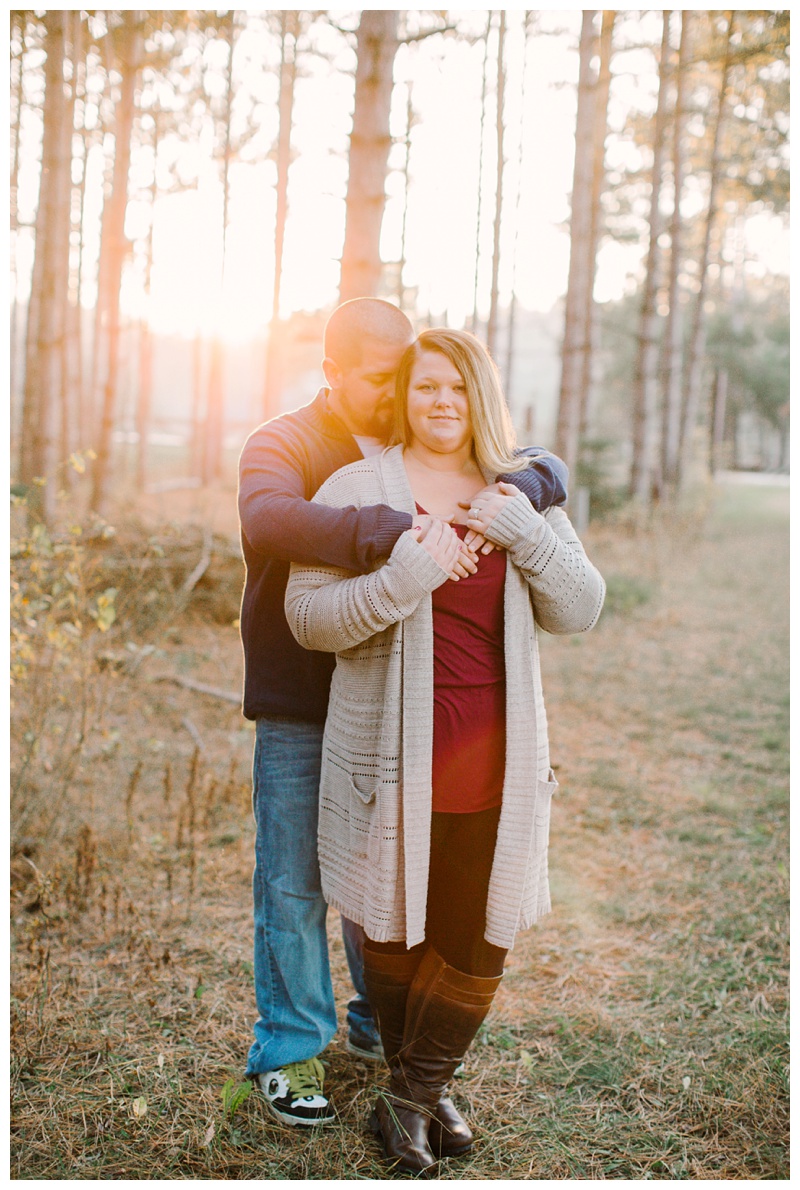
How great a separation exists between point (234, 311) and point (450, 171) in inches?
211

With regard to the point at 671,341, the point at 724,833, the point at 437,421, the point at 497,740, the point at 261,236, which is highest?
the point at 261,236

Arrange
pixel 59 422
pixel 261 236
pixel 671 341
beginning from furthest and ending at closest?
1. pixel 261 236
2. pixel 671 341
3. pixel 59 422

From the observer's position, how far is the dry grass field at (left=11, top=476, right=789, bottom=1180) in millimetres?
2457

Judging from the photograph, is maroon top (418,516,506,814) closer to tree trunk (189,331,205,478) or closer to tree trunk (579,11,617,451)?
tree trunk (579,11,617,451)

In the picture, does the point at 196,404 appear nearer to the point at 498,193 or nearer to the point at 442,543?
the point at 498,193

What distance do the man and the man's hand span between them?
0.25ft

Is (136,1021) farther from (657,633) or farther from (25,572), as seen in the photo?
(657,633)

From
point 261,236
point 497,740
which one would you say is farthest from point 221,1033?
point 261,236

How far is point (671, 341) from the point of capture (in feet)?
49.0

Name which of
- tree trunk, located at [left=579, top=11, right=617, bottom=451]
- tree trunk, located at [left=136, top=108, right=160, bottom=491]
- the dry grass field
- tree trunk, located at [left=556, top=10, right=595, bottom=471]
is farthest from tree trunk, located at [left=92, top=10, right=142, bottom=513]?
tree trunk, located at [left=136, top=108, right=160, bottom=491]

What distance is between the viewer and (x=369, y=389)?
2406mm

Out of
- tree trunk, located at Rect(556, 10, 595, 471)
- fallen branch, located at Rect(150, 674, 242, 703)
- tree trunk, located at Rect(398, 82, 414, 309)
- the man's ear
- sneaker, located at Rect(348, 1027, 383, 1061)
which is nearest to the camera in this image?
the man's ear

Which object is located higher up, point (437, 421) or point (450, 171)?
point (450, 171)

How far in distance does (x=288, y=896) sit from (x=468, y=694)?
0.82 metres
